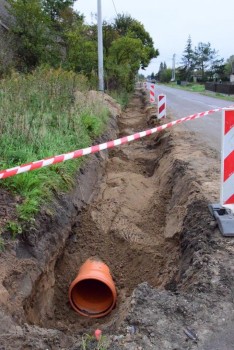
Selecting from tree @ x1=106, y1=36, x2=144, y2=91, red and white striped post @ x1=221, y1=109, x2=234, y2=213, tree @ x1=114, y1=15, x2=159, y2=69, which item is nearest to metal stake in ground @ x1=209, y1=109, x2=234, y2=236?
red and white striped post @ x1=221, y1=109, x2=234, y2=213

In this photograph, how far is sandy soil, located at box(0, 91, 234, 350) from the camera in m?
2.88

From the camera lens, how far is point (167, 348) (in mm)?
2656

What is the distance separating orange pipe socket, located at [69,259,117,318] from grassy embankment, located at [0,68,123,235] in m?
0.89

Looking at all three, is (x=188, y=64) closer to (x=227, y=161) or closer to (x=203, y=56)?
(x=203, y=56)

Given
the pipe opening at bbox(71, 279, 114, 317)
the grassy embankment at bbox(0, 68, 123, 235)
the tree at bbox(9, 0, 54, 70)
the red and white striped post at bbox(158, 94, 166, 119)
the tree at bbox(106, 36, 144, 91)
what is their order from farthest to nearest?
the tree at bbox(106, 36, 144, 91)
the tree at bbox(9, 0, 54, 70)
the red and white striped post at bbox(158, 94, 166, 119)
the grassy embankment at bbox(0, 68, 123, 235)
the pipe opening at bbox(71, 279, 114, 317)

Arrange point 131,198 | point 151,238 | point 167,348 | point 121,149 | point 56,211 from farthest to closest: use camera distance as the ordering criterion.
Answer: point 121,149
point 131,198
point 151,238
point 56,211
point 167,348

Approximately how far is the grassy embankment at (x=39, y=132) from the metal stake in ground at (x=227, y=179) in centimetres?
212

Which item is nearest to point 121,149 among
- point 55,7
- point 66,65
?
A: point 66,65

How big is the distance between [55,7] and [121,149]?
18284 millimetres

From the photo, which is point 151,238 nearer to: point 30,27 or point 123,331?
point 123,331

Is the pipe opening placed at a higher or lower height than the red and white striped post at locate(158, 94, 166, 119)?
lower

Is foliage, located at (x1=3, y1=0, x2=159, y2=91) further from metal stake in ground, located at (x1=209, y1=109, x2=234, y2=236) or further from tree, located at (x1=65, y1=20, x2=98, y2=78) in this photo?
metal stake in ground, located at (x1=209, y1=109, x2=234, y2=236)

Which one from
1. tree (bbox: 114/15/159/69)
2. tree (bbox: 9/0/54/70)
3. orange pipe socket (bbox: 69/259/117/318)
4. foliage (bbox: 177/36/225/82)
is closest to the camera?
orange pipe socket (bbox: 69/259/117/318)

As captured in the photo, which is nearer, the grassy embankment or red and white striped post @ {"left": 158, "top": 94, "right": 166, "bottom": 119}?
the grassy embankment
